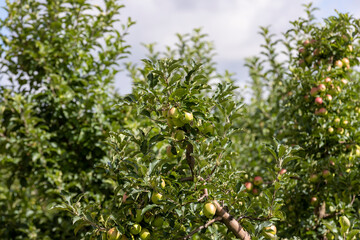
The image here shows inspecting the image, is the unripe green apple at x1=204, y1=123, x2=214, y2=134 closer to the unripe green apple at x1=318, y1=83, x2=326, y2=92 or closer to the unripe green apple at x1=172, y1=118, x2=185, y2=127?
the unripe green apple at x1=172, y1=118, x2=185, y2=127

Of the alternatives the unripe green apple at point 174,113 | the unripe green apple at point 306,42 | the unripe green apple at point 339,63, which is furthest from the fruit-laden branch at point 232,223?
the unripe green apple at point 306,42

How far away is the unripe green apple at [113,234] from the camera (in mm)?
1995

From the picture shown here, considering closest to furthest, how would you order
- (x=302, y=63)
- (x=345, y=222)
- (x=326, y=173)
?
1. (x=345, y=222)
2. (x=326, y=173)
3. (x=302, y=63)

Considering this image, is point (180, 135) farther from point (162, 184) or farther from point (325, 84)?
point (325, 84)

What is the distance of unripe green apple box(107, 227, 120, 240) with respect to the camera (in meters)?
2.00

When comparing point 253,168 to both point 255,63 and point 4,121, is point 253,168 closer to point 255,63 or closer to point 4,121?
point 255,63

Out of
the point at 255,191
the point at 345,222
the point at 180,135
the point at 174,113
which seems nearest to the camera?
the point at 174,113

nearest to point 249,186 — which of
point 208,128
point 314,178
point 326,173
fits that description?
point 314,178

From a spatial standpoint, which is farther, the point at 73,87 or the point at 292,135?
the point at 73,87

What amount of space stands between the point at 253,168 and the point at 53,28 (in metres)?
3.26

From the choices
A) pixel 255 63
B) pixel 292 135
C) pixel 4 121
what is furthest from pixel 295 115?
pixel 4 121

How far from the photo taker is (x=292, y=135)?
3.93m

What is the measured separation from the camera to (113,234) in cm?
200

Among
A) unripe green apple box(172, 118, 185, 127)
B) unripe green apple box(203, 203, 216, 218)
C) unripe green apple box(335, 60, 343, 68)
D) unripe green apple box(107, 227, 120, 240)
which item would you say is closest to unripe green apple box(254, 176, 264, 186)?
unripe green apple box(335, 60, 343, 68)
